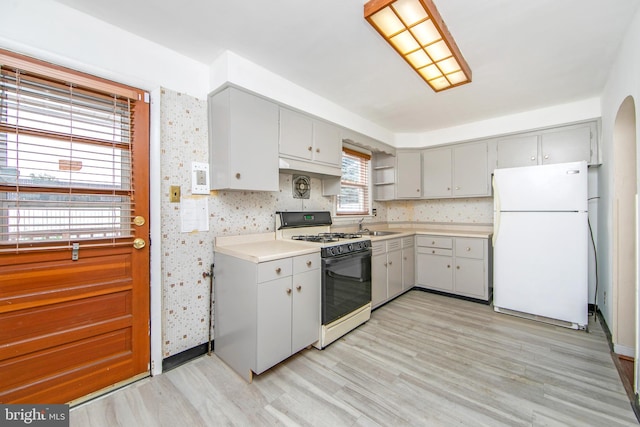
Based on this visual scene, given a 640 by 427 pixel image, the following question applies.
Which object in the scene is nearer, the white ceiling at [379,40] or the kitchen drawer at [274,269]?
the white ceiling at [379,40]

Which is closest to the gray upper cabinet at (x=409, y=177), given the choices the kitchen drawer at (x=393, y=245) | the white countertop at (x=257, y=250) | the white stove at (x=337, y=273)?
the kitchen drawer at (x=393, y=245)

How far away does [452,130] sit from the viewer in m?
3.98

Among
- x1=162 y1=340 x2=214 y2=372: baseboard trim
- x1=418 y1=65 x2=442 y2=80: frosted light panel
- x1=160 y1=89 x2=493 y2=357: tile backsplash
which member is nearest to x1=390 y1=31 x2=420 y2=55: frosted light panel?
x1=418 y1=65 x2=442 y2=80: frosted light panel

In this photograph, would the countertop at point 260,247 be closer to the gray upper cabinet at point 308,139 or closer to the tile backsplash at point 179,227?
the tile backsplash at point 179,227

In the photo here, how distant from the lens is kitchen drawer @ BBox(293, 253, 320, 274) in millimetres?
2094

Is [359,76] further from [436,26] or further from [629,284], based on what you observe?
[629,284]

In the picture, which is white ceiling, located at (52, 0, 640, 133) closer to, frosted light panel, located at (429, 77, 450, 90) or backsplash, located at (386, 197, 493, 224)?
frosted light panel, located at (429, 77, 450, 90)

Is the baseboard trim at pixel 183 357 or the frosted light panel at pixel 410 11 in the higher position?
the frosted light panel at pixel 410 11

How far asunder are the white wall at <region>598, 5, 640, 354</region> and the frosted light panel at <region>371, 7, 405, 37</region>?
1.54m

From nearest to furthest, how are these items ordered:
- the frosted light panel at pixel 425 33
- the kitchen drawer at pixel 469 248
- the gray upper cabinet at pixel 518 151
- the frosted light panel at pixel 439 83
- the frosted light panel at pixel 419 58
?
the frosted light panel at pixel 425 33 < the frosted light panel at pixel 419 58 < the frosted light panel at pixel 439 83 < the gray upper cabinet at pixel 518 151 < the kitchen drawer at pixel 469 248

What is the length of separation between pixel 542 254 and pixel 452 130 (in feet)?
6.86

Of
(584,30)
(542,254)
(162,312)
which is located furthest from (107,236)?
(542,254)

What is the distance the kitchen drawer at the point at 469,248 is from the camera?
3.43m

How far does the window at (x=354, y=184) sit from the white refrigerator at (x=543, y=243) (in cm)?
177
